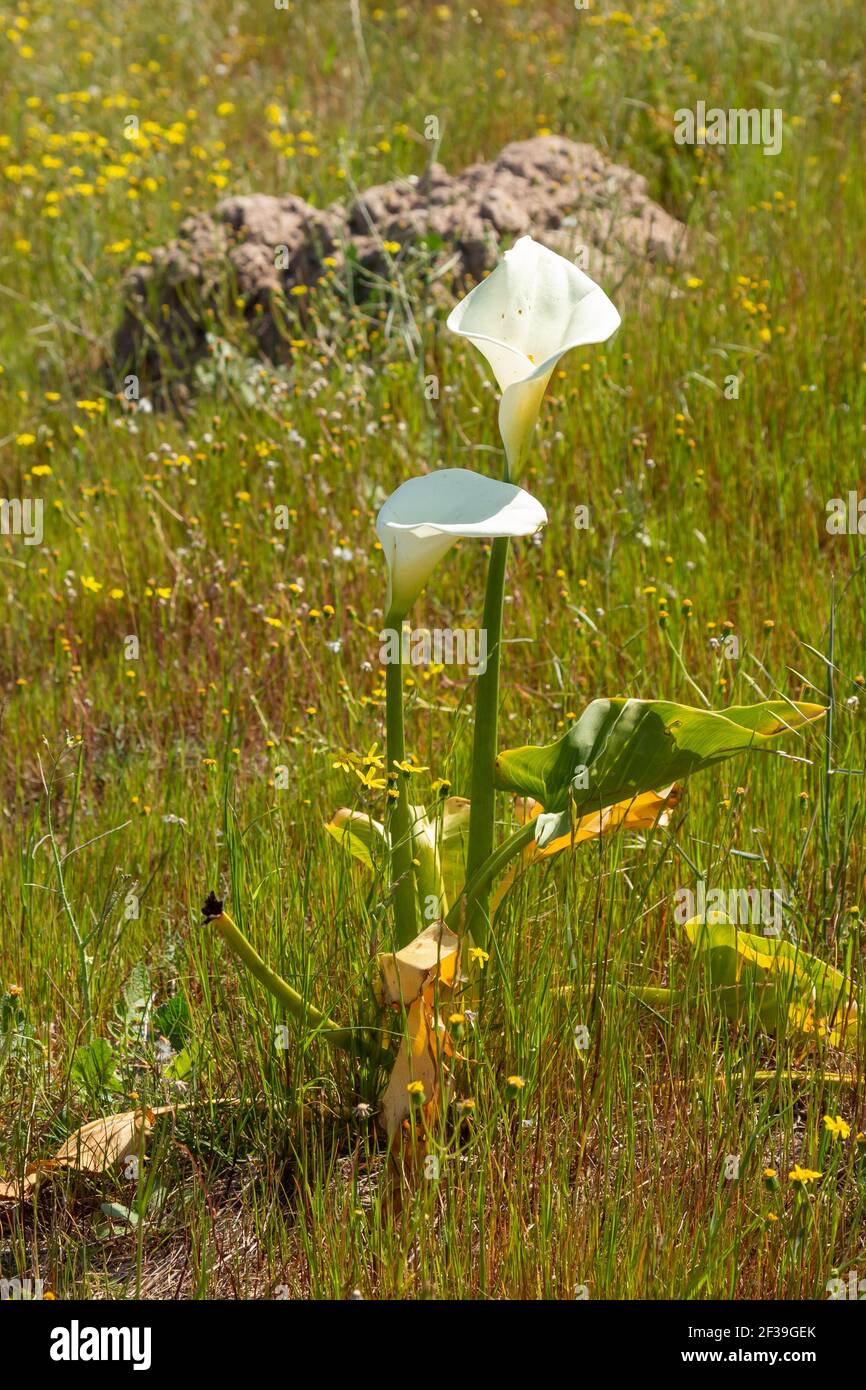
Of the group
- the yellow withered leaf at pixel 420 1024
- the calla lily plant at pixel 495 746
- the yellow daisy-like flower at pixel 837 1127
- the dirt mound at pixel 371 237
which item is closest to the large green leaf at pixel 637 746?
the calla lily plant at pixel 495 746

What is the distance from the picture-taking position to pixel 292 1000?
215cm

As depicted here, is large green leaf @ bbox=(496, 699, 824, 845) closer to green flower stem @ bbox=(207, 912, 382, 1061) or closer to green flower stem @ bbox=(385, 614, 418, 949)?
green flower stem @ bbox=(385, 614, 418, 949)

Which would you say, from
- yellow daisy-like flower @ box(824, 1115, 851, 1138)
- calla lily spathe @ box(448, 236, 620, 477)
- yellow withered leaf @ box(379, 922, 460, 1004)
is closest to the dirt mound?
calla lily spathe @ box(448, 236, 620, 477)

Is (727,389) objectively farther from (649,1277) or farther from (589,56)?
(589,56)

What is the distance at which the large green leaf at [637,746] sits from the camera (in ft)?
6.73

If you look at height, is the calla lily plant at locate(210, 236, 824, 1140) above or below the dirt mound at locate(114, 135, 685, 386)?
below

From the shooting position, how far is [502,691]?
3078 mm

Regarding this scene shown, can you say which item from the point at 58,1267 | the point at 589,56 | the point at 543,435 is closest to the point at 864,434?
the point at 543,435

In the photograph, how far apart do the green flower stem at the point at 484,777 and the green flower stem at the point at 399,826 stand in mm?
104

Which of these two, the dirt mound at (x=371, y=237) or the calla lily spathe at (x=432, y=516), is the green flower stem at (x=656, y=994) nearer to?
the calla lily spathe at (x=432, y=516)

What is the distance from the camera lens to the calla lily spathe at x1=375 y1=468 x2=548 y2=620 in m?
1.83

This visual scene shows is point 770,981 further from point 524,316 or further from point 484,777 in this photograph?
point 524,316

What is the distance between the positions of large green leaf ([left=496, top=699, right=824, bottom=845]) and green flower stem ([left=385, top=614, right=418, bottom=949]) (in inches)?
7.1

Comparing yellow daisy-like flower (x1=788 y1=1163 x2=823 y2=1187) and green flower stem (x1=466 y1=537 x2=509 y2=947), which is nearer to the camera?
yellow daisy-like flower (x1=788 y1=1163 x2=823 y2=1187)
